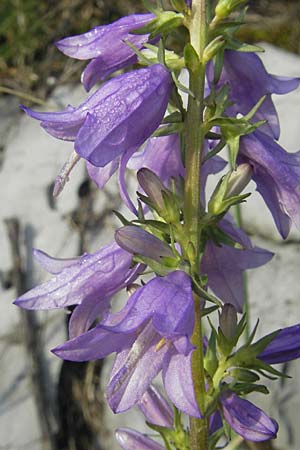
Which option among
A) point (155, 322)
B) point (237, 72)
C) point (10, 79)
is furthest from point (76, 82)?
point (155, 322)

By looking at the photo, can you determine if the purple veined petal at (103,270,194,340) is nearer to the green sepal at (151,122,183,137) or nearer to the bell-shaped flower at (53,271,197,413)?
the bell-shaped flower at (53,271,197,413)

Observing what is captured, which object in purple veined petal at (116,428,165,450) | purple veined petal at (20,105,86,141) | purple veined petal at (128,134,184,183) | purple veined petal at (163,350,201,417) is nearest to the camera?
purple veined petal at (163,350,201,417)

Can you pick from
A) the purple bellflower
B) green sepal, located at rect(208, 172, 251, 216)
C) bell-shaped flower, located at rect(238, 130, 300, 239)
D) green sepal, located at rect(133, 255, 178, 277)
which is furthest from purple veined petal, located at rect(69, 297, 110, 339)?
bell-shaped flower, located at rect(238, 130, 300, 239)

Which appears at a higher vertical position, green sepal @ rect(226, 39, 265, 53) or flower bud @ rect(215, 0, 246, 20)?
flower bud @ rect(215, 0, 246, 20)

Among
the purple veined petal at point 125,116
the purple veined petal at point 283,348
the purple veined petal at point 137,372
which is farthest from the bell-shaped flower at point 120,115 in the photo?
the purple veined petal at point 283,348

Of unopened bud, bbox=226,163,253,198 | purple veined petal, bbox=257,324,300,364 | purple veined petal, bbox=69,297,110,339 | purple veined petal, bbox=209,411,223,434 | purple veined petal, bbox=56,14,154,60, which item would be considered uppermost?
purple veined petal, bbox=56,14,154,60

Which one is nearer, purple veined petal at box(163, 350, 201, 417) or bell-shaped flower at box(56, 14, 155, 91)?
purple veined petal at box(163, 350, 201, 417)

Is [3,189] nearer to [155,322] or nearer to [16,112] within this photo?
[16,112]

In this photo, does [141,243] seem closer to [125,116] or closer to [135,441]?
[125,116]
